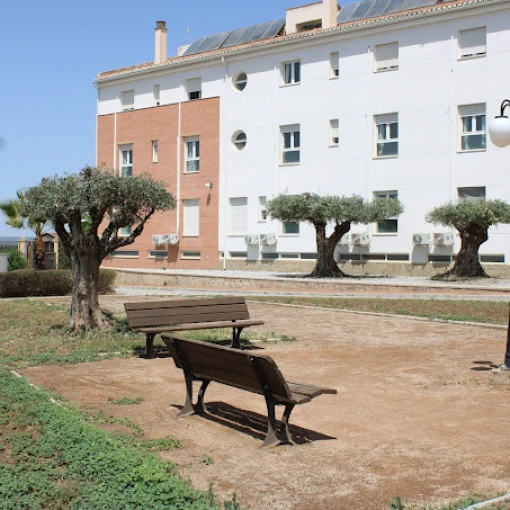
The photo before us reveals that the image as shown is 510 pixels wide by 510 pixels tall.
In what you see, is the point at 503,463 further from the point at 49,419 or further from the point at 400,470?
the point at 49,419

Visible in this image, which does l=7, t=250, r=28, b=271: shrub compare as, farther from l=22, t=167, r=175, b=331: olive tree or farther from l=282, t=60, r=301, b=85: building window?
l=22, t=167, r=175, b=331: olive tree

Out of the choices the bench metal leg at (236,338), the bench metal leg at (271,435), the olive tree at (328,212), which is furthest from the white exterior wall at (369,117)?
the bench metal leg at (271,435)

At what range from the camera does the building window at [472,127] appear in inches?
1129

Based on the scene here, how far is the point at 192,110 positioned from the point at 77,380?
30.8m

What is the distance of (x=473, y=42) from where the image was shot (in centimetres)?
2877

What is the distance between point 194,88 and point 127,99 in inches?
194

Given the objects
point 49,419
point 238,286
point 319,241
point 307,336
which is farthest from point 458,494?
point 319,241

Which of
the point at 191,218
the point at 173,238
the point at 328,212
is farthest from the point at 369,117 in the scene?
the point at 173,238

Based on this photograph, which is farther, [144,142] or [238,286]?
[144,142]

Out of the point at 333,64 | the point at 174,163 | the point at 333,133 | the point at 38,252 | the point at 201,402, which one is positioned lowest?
the point at 201,402

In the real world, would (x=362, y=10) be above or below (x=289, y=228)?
above

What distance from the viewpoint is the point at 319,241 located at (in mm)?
28328

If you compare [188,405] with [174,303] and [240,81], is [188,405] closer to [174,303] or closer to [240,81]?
[174,303]

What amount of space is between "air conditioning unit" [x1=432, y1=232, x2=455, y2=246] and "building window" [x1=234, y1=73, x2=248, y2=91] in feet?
41.4
